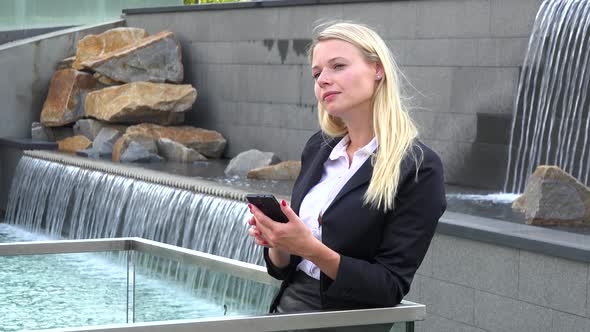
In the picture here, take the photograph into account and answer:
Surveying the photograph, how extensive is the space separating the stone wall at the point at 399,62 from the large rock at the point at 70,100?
1.44 metres

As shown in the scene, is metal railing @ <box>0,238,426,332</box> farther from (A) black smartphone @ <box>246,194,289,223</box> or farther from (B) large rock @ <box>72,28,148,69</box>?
(B) large rock @ <box>72,28,148,69</box>

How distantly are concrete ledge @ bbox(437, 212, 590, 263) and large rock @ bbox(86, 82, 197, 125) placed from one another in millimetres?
8484

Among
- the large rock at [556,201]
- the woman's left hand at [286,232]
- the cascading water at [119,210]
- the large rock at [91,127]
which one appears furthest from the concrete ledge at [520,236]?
the large rock at [91,127]

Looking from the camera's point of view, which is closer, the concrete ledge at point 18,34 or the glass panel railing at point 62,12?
the concrete ledge at point 18,34

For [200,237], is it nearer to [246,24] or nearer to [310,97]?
[310,97]

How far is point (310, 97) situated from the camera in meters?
14.4

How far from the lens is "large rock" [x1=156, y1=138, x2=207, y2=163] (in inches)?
599


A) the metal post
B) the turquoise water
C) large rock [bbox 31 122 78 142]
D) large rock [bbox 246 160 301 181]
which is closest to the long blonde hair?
the turquoise water

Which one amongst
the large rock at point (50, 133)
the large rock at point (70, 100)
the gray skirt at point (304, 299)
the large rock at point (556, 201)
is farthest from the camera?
the large rock at point (50, 133)

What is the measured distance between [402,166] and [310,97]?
11355 mm

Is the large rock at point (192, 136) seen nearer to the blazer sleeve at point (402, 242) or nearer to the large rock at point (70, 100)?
the large rock at point (70, 100)

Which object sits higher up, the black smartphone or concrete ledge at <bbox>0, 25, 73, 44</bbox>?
concrete ledge at <bbox>0, 25, 73, 44</bbox>

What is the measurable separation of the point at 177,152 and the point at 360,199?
1229 cm

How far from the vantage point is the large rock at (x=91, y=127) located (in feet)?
53.7
